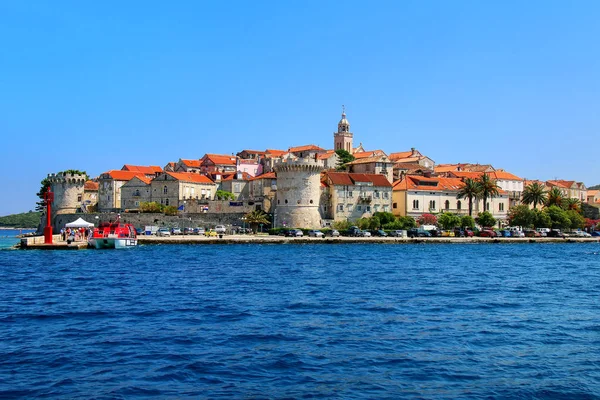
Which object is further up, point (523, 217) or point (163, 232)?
point (523, 217)

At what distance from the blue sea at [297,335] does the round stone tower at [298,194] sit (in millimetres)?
40230

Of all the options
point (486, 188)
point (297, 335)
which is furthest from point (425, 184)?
point (297, 335)

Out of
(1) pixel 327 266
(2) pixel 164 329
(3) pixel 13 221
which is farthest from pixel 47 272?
(3) pixel 13 221

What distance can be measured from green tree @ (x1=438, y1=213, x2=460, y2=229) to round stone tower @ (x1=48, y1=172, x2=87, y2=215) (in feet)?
143

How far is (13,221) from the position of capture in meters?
198

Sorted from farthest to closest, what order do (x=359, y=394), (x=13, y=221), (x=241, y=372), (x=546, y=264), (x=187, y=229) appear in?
(x=13, y=221) → (x=187, y=229) → (x=546, y=264) → (x=241, y=372) → (x=359, y=394)

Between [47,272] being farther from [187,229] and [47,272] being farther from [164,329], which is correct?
[187,229]

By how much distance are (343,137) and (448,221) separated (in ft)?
150

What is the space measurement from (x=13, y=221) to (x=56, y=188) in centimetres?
12573

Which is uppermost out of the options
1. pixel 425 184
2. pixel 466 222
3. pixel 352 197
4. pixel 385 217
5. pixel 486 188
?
pixel 425 184

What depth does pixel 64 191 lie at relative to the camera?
273 feet

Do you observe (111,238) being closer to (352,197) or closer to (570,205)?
(352,197)

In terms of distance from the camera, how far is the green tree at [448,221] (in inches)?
3226

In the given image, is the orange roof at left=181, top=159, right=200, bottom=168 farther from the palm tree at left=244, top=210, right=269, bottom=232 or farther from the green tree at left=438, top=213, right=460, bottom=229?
the green tree at left=438, top=213, right=460, bottom=229
